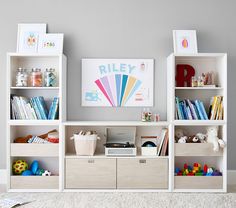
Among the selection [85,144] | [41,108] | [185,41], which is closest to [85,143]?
[85,144]

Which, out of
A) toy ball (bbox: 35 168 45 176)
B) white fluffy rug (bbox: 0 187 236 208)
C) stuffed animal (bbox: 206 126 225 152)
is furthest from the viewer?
toy ball (bbox: 35 168 45 176)

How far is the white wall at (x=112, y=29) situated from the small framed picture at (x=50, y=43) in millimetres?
141

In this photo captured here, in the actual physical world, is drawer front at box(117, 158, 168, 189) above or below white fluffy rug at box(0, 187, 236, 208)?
above

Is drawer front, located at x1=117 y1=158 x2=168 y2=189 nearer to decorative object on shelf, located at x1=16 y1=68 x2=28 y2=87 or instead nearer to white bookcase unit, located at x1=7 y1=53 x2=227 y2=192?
white bookcase unit, located at x1=7 y1=53 x2=227 y2=192

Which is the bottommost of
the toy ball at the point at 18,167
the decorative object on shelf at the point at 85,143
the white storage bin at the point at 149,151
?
the toy ball at the point at 18,167

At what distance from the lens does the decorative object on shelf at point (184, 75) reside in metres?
3.81

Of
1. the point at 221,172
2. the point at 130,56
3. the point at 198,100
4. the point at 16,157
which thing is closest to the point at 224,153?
the point at 221,172

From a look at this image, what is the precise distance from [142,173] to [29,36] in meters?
1.80

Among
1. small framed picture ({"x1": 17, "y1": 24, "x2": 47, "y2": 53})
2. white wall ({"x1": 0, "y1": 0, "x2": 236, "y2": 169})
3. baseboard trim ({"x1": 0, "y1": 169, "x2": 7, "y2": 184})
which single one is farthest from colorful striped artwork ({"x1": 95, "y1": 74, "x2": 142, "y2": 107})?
baseboard trim ({"x1": 0, "y1": 169, "x2": 7, "y2": 184})

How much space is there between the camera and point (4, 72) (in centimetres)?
393

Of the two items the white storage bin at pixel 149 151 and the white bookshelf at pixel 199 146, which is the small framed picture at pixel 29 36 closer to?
the white bookshelf at pixel 199 146

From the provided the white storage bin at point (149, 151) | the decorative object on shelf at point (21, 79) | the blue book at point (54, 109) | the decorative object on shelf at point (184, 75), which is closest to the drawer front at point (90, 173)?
the white storage bin at point (149, 151)

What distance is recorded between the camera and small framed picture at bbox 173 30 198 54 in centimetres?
378

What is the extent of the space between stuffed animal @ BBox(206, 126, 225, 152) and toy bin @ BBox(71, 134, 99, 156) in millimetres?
1139
